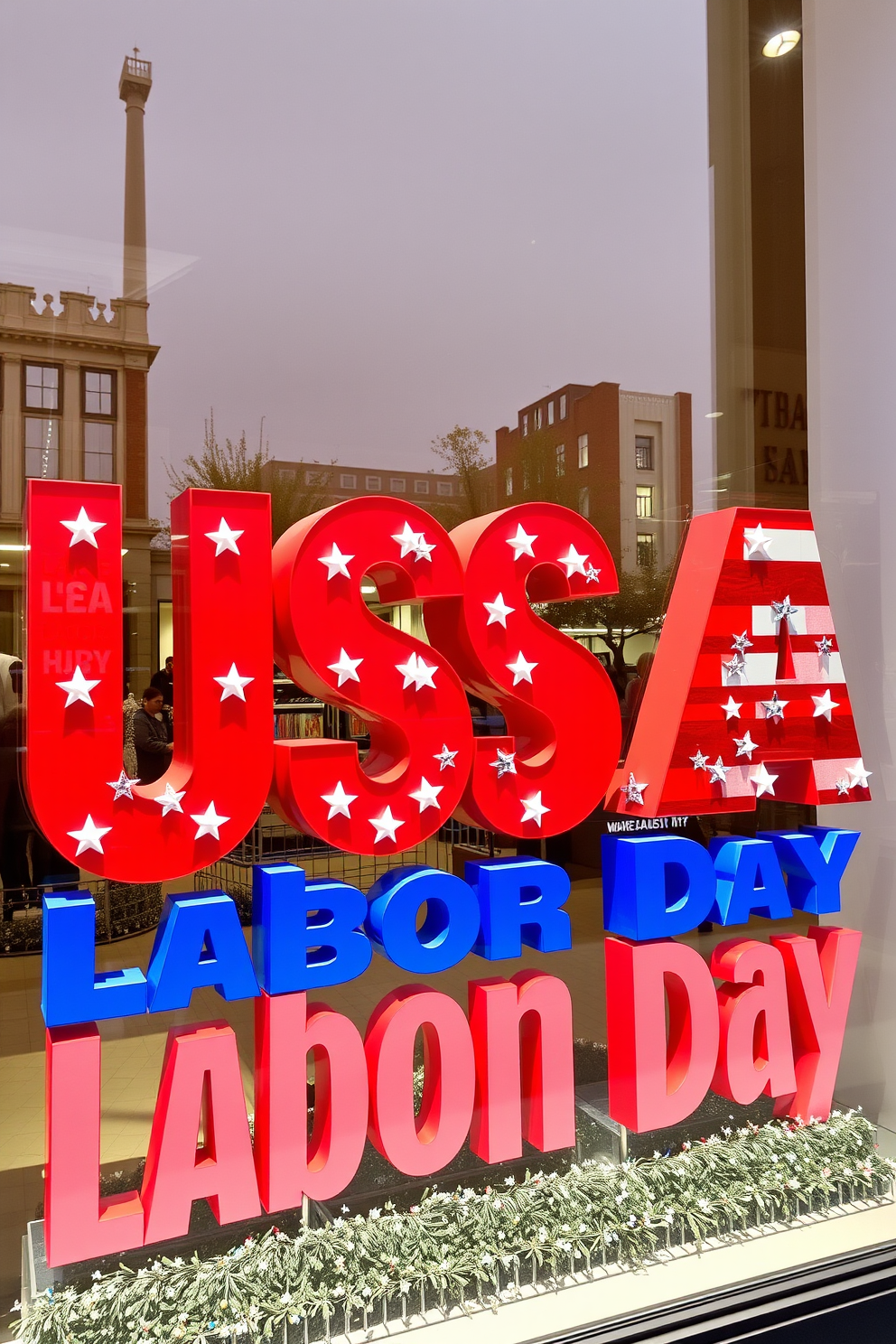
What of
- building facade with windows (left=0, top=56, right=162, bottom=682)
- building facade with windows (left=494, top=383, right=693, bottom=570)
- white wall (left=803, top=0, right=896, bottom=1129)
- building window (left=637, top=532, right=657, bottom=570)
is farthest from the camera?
white wall (left=803, top=0, right=896, bottom=1129)

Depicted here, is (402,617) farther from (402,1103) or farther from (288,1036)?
(402,1103)

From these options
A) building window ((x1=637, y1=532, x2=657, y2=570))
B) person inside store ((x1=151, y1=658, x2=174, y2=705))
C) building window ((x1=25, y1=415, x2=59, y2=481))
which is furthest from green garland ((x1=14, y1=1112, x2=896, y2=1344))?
building window ((x1=25, y1=415, x2=59, y2=481))

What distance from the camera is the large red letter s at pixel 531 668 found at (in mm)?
2553

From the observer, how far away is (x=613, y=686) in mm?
2756

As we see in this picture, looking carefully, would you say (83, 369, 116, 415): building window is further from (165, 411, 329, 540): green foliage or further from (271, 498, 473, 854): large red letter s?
(271, 498, 473, 854): large red letter s

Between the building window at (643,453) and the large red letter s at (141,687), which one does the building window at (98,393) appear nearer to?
the large red letter s at (141,687)

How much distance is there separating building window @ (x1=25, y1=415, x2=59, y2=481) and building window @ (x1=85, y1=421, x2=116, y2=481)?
2.8 inches

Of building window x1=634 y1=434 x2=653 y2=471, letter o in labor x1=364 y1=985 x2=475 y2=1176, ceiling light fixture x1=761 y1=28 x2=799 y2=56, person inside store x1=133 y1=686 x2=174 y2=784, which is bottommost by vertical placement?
letter o in labor x1=364 y1=985 x2=475 y2=1176

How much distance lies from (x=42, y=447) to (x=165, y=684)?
2.05 feet

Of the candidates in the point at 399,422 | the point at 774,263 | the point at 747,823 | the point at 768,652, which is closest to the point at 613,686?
the point at 768,652

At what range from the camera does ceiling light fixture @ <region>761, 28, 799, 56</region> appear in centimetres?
334

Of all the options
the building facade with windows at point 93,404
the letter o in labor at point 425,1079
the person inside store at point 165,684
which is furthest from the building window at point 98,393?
the letter o in labor at point 425,1079

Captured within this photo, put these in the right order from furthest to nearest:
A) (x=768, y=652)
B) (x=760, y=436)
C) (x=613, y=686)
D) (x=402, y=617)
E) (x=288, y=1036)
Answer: (x=760, y=436) → (x=768, y=652) → (x=613, y=686) → (x=402, y=617) → (x=288, y=1036)

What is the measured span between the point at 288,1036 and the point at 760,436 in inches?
94.0
